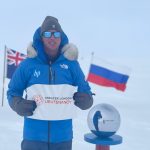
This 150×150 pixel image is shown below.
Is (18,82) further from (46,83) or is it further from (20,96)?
(46,83)

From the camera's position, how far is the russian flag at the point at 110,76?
9500 millimetres

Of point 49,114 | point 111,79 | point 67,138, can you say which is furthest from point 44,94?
point 111,79

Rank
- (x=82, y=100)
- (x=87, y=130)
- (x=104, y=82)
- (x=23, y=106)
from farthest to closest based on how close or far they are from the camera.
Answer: (x=104, y=82) < (x=87, y=130) < (x=82, y=100) < (x=23, y=106)

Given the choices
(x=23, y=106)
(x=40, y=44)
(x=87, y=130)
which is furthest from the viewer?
(x=87, y=130)

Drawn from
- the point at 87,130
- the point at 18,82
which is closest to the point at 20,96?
the point at 18,82

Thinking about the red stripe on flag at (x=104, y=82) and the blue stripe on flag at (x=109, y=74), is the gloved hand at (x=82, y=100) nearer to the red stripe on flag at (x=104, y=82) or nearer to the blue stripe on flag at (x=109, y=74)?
the red stripe on flag at (x=104, y=82)

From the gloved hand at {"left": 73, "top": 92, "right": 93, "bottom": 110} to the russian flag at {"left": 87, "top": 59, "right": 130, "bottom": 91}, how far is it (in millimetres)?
6224

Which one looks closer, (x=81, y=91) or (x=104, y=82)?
(x=81, y=91)

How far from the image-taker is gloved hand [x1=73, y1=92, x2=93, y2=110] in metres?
3.15

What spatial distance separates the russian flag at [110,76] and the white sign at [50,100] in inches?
246

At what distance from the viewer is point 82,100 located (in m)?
3.15

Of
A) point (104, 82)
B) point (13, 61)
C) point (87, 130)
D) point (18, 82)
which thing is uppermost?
point (18, 82)

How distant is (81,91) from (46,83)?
30 centimetres

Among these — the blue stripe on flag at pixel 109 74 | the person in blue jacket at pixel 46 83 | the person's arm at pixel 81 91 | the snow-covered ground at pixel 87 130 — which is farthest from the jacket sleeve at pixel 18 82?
the blue stripe on flag at pixel 109 74
